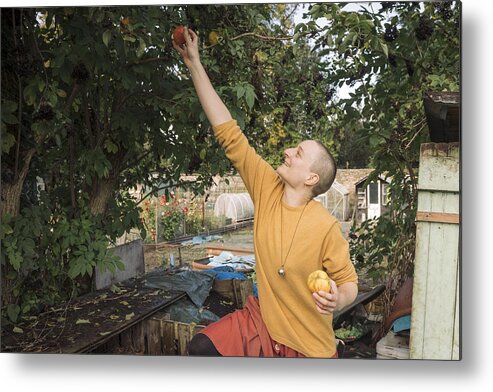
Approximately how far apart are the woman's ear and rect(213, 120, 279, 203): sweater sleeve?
0.48 feet

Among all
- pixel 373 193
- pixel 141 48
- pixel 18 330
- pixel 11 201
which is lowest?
pixel 18 330

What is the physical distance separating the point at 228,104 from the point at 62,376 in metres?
1.58

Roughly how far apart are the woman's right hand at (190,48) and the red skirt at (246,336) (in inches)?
45.2

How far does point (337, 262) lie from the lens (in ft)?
10.1

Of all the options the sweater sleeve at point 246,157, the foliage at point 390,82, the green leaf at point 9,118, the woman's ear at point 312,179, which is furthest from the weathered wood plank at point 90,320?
the foliage at point 390,82

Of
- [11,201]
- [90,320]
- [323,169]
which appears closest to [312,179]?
[323,169]

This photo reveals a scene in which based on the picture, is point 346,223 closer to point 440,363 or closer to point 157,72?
point 440,363

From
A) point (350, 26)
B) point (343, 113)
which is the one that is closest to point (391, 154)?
point (343, 113)

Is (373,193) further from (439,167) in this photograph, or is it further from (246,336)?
(246,336)

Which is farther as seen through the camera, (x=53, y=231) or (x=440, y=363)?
(x=53, y=231)

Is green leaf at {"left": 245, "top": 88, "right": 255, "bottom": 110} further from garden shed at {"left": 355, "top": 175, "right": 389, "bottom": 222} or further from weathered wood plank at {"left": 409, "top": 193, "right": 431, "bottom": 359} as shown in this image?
weathered wood plank at {"left": 409, "top": 193, "right": 431, "bottom": 359}

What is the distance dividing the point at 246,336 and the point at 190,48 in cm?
138

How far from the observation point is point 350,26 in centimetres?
306

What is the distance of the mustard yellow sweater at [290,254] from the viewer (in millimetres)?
3076
